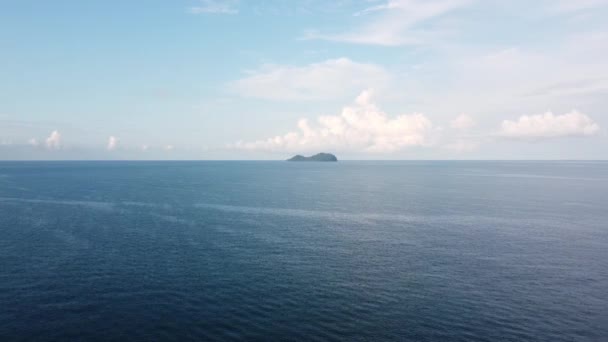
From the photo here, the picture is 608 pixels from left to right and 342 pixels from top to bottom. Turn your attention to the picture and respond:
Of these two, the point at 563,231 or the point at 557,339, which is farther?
the point at 563,231

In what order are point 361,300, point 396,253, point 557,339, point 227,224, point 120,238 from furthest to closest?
1. point 227,224
2. point 120,238
3. point 396,253
4. point 361,300
5. point 557,339

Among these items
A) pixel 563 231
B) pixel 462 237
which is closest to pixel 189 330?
pixel 462 237

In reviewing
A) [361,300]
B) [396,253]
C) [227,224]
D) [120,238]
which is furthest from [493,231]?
[120,238]

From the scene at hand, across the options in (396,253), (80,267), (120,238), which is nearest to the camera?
(80,267)

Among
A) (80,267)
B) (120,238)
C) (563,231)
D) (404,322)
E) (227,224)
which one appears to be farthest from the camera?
(227,224)

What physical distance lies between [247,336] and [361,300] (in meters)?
23.2

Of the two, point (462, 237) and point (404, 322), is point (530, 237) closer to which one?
point (462, 237)

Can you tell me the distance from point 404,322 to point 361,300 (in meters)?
10.1

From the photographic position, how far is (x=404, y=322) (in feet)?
217

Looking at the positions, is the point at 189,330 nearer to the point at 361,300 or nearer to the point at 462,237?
the point at 361,300

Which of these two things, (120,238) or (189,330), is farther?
(120,238)

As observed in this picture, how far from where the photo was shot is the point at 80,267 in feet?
290

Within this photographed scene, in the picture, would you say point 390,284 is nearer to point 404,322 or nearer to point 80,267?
point 404,322

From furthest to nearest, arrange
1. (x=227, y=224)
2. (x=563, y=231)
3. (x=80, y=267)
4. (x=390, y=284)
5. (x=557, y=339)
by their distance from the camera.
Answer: (x=227, y=224) → (x=563, y=231) → (x=80, y=267) → (x=390, y=284) → (x=557, y=339)
